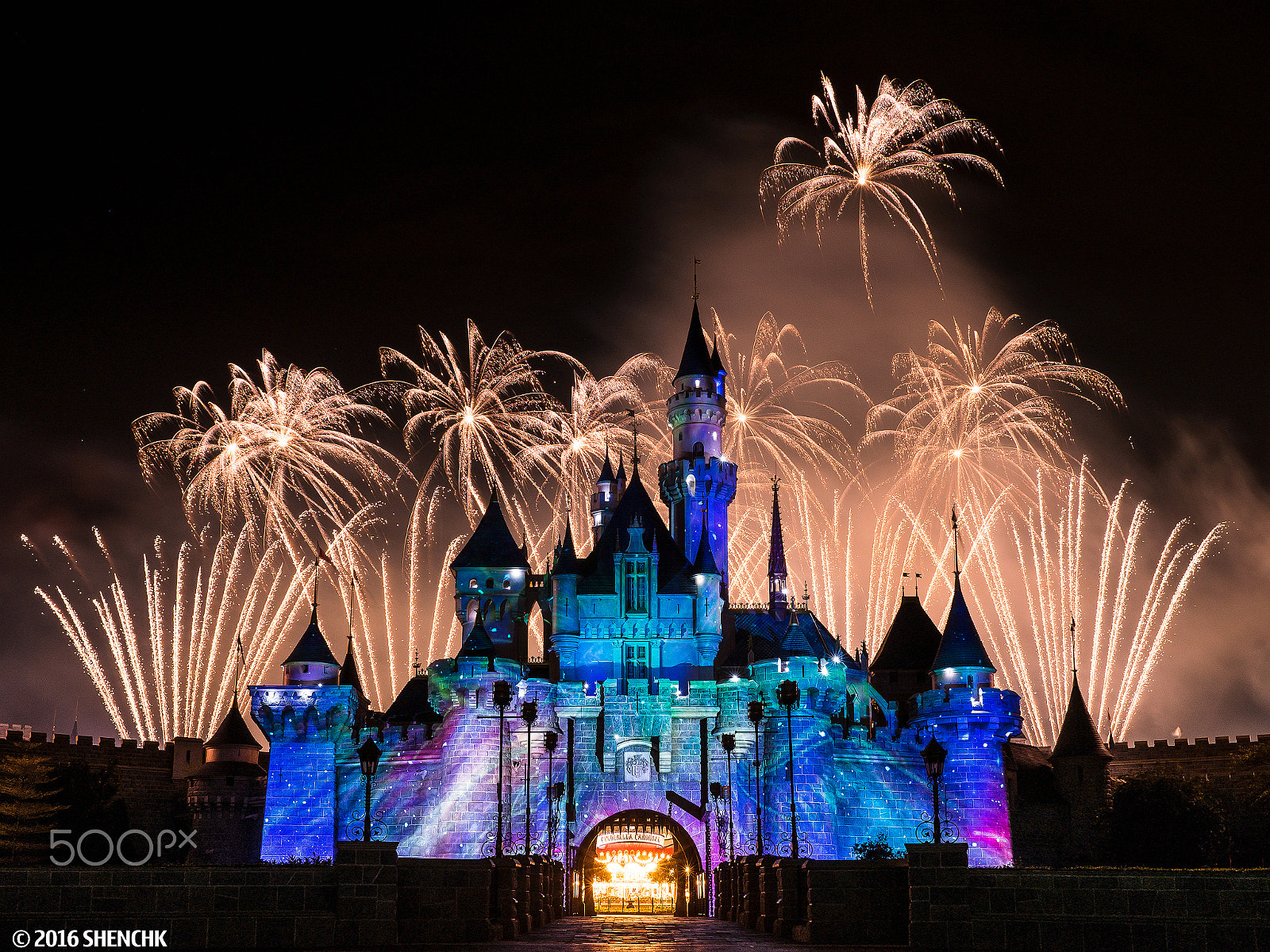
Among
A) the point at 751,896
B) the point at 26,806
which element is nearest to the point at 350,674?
the point at 26,806

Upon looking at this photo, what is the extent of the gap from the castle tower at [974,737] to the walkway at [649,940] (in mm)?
33637

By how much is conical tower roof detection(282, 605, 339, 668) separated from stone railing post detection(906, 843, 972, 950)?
56.6 metres

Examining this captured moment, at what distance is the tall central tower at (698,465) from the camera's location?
85875 mm

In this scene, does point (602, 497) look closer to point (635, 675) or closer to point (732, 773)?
point (635, 675)

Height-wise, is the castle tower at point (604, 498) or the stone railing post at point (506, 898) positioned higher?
the castle tower at point (604, 498)

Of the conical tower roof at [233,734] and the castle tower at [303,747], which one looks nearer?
the castle tower at [303,747]

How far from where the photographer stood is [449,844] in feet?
223

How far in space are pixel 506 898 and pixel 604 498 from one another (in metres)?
63.9

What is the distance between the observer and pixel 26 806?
6688cm

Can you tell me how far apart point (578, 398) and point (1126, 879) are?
53.7 m

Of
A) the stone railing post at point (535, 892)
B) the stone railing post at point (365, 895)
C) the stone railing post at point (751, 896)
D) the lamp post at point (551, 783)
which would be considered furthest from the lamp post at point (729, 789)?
the stone railing post at point (365, 895)

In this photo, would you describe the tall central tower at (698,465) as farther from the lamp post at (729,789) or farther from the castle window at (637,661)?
the lamp post at (729,789)

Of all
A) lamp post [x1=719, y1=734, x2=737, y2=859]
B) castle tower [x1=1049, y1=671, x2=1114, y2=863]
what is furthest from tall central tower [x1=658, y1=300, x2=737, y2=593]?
castle tower [x1=1049, y1=671, x2=1114, y2=863]

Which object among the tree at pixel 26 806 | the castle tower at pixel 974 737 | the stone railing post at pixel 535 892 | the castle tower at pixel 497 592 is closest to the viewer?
the stone railing post at pixel 535 892
